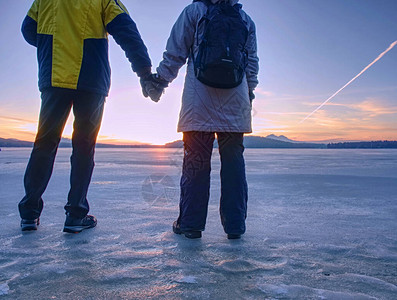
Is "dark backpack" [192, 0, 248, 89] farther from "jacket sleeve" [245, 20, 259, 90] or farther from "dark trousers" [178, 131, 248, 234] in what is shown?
"dark trousers" [178, 131, 248, 234]

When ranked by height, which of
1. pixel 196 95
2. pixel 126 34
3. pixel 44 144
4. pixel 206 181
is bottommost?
pixel 206 181

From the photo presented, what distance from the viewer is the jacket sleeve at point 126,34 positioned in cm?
209

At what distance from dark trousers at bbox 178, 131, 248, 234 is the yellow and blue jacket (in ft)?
2.28

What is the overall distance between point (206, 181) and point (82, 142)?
874 mm

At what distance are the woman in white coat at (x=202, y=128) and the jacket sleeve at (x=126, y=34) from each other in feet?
0.59

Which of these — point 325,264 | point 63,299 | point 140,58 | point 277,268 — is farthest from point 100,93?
point 325,264

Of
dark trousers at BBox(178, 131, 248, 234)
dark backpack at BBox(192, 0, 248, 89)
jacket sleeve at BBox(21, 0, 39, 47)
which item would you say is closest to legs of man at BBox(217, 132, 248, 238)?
dark trousers at BBox(178, 131, 248, 234)

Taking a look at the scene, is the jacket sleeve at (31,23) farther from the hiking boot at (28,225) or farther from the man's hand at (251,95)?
the man's hand at (251,95)

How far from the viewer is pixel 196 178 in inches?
76.7

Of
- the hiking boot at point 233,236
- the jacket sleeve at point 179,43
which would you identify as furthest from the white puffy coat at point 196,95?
the hiking boot at point 233,236

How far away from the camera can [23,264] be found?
1366 mm

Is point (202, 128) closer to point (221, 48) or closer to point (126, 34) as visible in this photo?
point (221, 48)

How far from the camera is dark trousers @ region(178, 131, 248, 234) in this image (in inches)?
74.7

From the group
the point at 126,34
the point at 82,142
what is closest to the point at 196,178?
the point at 82,142
